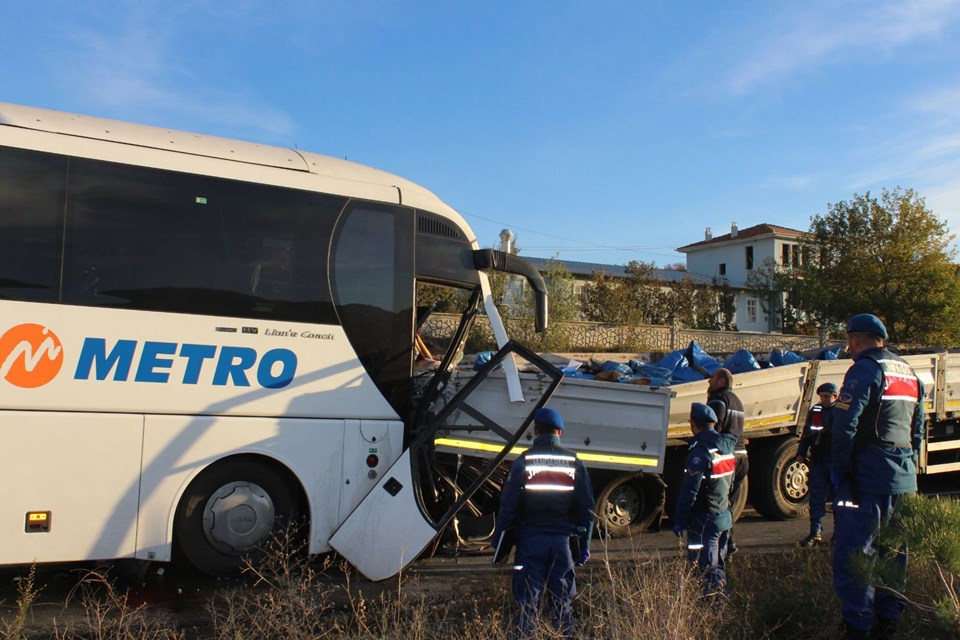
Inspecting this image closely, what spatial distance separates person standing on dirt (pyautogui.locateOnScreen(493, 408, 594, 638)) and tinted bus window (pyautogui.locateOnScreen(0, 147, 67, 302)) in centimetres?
365

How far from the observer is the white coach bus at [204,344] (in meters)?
5.64

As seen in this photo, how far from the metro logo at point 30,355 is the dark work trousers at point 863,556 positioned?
209 inches

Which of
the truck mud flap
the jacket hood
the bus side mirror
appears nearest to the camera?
the jacket hood

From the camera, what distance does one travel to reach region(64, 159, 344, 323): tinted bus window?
5902 millimetres

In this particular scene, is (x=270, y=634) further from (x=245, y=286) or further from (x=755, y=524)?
(x=755, y=524)

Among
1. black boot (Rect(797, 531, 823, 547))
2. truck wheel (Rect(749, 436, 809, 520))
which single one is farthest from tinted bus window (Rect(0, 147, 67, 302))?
truck wheel (Rect(749, 436, 809, 520))

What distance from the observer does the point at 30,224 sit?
18.7 ft

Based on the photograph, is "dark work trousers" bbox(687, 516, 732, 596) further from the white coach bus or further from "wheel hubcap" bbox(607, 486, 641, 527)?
"wheel hubcap" bbox(607, 486, 641, 527)

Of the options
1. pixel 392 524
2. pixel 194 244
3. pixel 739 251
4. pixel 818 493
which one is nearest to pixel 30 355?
pixel 194 244

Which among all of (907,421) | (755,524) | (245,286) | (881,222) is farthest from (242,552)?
(881,222)

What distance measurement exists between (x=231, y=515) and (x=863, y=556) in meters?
4.55

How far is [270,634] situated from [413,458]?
7.17ft

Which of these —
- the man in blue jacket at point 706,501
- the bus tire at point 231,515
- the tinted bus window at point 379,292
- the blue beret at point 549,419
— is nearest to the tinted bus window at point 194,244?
the tinted bus window at point 379,292

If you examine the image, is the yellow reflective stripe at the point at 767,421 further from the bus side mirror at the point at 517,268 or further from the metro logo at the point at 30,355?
the metro logo at the point at 30,355
